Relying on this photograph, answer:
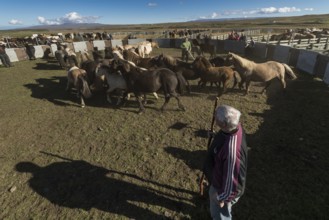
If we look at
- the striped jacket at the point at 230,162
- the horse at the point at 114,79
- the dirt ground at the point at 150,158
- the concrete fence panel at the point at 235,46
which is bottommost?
the dirt ground at the point at 150,158

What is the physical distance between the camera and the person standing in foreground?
2377mm

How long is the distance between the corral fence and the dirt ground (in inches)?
106

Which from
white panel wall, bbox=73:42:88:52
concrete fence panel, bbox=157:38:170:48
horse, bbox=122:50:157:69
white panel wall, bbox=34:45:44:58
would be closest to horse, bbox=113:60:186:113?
horse, bbox=122:50:157:69

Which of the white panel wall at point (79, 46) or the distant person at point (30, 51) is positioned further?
the white panel wall at point (79, 46)

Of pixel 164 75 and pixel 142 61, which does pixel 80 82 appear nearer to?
pixel 142 61

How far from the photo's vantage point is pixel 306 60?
12352 millimetres

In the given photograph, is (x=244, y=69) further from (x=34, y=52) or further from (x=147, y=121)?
(x=34, y=52)

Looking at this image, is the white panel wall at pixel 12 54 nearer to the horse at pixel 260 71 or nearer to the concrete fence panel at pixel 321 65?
the horse at pixel 260 71

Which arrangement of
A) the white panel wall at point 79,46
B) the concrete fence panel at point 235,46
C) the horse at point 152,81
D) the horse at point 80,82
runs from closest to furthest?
the horse at point 152,81
the horse at point 80,82
the concrete fence panel at point 235,46
the white panel wall at point 79,46

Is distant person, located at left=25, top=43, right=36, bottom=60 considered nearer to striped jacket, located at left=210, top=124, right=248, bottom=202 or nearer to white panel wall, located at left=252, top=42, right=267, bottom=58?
white panel wall, located at left=252, top=42, right=267, bottom=58

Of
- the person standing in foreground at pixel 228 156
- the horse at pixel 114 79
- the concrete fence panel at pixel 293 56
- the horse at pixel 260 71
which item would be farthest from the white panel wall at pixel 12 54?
the concrete fence panel at pixel 293 56

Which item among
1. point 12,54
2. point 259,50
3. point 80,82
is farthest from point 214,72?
point 12,54

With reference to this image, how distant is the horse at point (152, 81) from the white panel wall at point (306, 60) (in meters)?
8.49

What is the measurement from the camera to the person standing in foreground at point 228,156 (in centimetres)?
238
